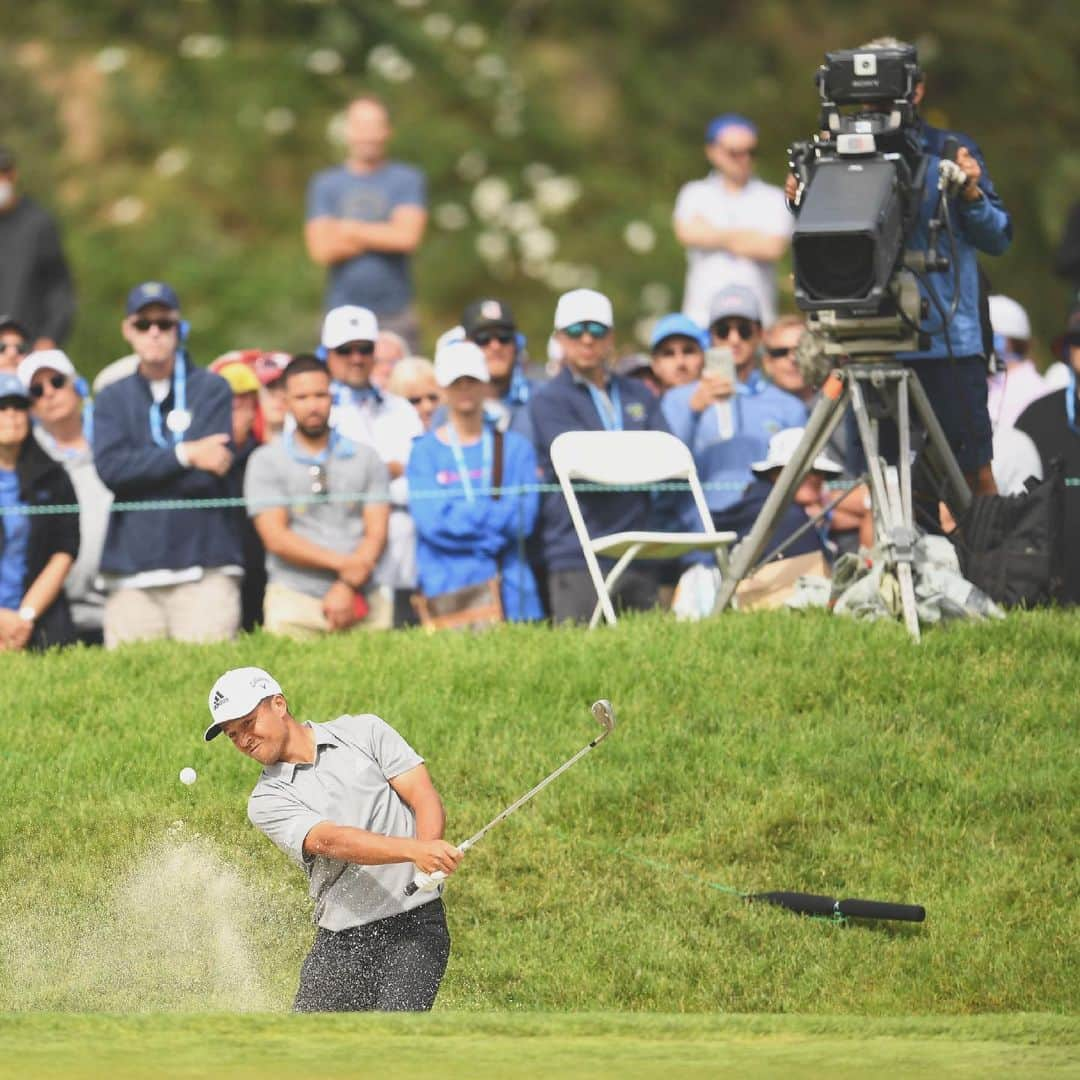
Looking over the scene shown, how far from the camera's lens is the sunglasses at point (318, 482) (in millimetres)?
13922

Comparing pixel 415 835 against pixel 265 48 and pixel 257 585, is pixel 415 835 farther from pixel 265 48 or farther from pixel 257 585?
pixel 265 48

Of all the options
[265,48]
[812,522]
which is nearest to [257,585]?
[812,522]

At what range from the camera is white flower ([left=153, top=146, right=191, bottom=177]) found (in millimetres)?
24922

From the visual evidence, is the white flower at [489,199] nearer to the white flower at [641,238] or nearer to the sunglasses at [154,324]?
the white flower at [641,238]

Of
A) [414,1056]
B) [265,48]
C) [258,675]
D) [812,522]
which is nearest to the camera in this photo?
[414,1056]

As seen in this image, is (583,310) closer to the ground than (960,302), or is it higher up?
higher up

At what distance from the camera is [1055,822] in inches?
470

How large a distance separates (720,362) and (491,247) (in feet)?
33.5

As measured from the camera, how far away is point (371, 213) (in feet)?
55.9

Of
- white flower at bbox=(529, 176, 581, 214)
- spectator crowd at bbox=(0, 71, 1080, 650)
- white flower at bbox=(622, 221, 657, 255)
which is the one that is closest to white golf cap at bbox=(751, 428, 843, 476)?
spectator crowd at bbox=(0, 71, 1080, 650)

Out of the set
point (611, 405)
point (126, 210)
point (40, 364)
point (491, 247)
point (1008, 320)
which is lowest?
point (611, 405)

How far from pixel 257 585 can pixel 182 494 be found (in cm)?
69

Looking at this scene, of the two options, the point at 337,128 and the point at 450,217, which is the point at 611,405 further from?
the point at 337,128

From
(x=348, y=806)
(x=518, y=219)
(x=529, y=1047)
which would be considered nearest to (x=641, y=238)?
(x=518, y=219)
